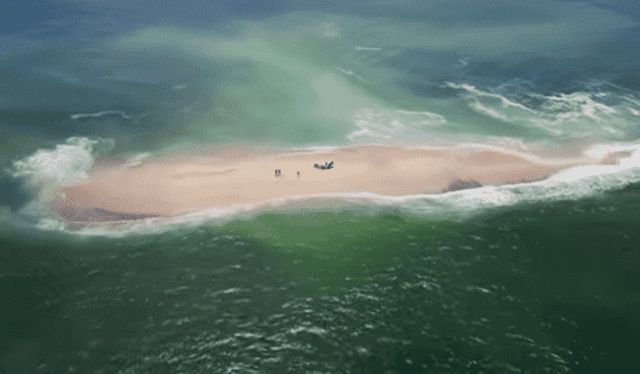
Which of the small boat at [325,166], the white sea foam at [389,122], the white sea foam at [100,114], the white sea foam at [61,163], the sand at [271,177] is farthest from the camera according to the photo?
the white sea foam at [100,114]

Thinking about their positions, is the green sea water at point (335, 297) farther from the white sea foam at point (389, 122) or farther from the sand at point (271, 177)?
the white sea foam at point (389, 122)

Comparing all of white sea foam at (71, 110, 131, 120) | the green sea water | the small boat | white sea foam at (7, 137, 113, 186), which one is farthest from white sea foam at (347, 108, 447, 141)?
white sea foam at (7, 137, 113, 186)

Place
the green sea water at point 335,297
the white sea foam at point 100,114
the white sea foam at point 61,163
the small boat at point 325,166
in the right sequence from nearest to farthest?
the green sea water at point 335,297
the white sea foam at point 61,163
the small boat at point 325,166
the white sea foam at point 100,114

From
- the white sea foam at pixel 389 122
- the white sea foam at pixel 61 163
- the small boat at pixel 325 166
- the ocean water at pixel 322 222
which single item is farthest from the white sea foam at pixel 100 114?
the white sea foam at pixel 389 122

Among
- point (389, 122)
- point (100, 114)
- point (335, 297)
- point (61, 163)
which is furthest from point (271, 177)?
point (100, 114)

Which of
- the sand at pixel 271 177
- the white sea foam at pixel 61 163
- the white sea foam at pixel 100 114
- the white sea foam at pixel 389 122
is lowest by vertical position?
the sand at pixel 271 177

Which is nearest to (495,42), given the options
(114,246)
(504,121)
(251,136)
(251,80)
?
(504,121)

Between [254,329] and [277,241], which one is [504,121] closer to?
[277,241]
